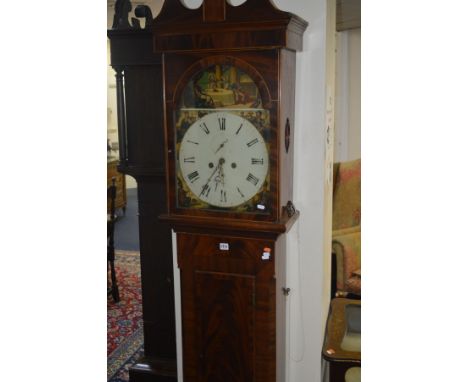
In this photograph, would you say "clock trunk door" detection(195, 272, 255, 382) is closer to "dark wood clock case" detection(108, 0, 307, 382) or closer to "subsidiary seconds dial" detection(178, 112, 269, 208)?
"dark wood clock case" detection(108, 0, 307, 382)

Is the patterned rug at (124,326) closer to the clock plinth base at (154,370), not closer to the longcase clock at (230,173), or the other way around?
the clock plinth base at (154,370)

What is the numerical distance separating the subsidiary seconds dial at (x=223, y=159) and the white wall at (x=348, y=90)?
3.74 m

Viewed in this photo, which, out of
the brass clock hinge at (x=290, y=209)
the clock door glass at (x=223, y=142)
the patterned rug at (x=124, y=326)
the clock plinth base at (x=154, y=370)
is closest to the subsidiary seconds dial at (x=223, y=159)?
the clock door glass at (x=223, y=142)

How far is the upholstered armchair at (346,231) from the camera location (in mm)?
3086

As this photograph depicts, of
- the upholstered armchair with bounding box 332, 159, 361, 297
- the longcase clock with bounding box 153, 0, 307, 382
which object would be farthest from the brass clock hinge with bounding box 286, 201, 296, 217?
the upholstered armchair with bounding box 332, 159, 361, 297

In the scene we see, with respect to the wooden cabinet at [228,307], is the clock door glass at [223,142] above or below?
above

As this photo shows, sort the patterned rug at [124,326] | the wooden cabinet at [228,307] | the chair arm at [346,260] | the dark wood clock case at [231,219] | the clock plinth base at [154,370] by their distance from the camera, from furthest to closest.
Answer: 1. the patterned rug at [124,326]
2. the chair arm at [346,260]
3. the clock plinth base at [154,370]
4. the wooden cabinet at [228,307]
5. the dark wood clock case at [231,219]

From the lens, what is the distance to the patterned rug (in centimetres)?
334

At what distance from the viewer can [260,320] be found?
2104 millimetres

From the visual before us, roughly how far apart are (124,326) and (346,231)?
1754 mm

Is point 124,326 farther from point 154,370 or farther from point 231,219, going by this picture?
point 231,219
